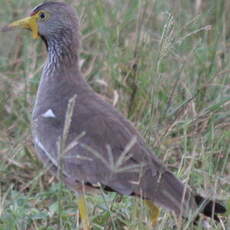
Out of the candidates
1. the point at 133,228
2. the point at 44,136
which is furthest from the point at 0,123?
the point at 133,228

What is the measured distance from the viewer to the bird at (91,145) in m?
4.50

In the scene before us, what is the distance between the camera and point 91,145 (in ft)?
15.3

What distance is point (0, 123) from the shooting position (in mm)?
6098

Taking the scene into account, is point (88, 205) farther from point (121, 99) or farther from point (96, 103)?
point (121, 99)

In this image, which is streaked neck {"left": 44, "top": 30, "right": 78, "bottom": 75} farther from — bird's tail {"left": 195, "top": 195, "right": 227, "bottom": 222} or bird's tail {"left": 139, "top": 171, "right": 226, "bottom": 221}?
bird's tail {"left": 195, "top": 195, "right": 227, "bottom": 222}

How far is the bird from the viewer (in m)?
4.50

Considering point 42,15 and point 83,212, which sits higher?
point 42,15

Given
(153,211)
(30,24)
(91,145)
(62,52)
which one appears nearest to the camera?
(91,145)

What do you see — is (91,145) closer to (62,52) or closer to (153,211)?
(153,211)

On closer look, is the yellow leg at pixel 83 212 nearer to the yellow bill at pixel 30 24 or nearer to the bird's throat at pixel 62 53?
the bird's throat at pixel 62 53

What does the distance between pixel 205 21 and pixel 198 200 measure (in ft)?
10.7

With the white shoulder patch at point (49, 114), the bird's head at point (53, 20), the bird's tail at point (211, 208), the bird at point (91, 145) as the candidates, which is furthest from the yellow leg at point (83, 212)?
the bird's head at point (53, 20)

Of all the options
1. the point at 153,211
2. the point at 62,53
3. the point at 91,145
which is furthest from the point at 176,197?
the point at 62,53

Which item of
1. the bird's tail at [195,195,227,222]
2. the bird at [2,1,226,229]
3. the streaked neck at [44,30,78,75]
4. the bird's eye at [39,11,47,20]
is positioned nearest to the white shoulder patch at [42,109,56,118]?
the bird at [2,1,226,229]
